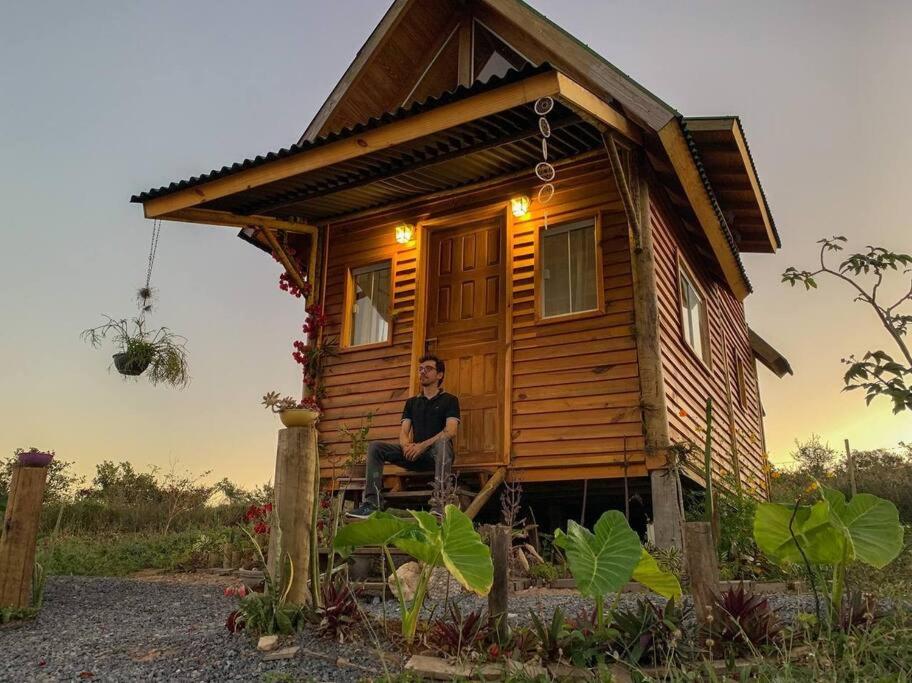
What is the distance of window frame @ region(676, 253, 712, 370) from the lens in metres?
7.40

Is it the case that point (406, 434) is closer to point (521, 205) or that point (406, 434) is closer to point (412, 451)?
point (412, 451)

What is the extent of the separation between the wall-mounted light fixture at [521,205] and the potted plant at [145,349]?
353 cm

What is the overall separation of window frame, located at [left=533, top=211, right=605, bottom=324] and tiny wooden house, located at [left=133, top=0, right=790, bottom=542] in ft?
0.06

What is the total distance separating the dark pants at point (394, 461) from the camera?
6.05 meters

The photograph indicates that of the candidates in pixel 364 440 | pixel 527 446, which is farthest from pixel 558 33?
pixel 364 440

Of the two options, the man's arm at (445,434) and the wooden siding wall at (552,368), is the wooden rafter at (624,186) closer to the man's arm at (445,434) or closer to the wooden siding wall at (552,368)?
the wooden siding wall at (552,368)

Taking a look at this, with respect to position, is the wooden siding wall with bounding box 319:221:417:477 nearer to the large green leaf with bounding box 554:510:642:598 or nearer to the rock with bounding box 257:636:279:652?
the rock with bounding box 257:636:279:652

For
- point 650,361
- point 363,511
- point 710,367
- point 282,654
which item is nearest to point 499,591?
point 282,654

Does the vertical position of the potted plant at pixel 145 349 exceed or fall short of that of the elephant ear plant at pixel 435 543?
it exceeds it

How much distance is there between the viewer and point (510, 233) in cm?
698

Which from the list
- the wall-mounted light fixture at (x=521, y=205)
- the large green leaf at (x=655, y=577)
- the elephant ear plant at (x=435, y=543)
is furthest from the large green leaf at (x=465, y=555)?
the wall-mounted light fixture at (x=521, y=205)

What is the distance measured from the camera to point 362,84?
8312 millimetres

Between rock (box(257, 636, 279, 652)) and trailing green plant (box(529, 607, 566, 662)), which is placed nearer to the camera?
trailing green plant (box(529, 607, 566, 662))

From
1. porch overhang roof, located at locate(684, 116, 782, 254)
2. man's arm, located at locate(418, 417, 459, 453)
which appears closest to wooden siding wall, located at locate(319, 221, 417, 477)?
man's arm, located at locate(418, 417, 459, 453)
